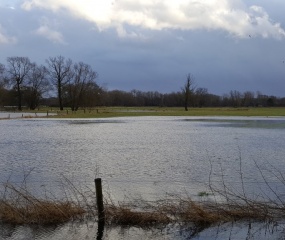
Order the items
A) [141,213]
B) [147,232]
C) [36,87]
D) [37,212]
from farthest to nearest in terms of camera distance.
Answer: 1. [36,87]
2. [141,213]
3. [37,212]
4. [147,232]

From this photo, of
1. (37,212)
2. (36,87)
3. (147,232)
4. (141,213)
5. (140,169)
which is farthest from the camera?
(36,87)

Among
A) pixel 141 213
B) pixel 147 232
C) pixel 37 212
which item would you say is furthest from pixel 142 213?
pixel 37 212

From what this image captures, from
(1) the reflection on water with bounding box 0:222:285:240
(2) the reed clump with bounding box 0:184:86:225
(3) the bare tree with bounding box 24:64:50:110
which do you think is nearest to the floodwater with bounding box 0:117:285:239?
(1) the reflection on water with bounding box 0:222:285:240

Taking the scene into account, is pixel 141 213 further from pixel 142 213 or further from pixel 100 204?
pixel 100 204

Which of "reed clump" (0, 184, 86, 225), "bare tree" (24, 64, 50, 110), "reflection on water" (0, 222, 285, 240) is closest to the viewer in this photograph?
"reflection on water" (0, 222, 285, 240)

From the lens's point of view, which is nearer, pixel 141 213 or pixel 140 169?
pixel 141 213

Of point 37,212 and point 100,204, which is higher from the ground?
point 100,204

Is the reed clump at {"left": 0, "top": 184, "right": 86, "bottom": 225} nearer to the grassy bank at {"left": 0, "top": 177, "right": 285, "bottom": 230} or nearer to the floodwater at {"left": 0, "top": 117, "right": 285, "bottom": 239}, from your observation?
the grassy bank at {"left": 0, "top": 177, "right": 285, "bottom": 230}

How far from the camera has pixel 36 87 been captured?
12544 centimetres

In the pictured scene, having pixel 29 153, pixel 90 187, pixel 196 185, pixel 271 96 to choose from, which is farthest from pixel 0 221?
pixel 271 96

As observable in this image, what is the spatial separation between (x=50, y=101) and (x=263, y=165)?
13983 cm

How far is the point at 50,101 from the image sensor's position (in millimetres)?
154500

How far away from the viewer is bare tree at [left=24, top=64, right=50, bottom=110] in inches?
4894

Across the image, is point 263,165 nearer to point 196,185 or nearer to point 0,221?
point 196,185
